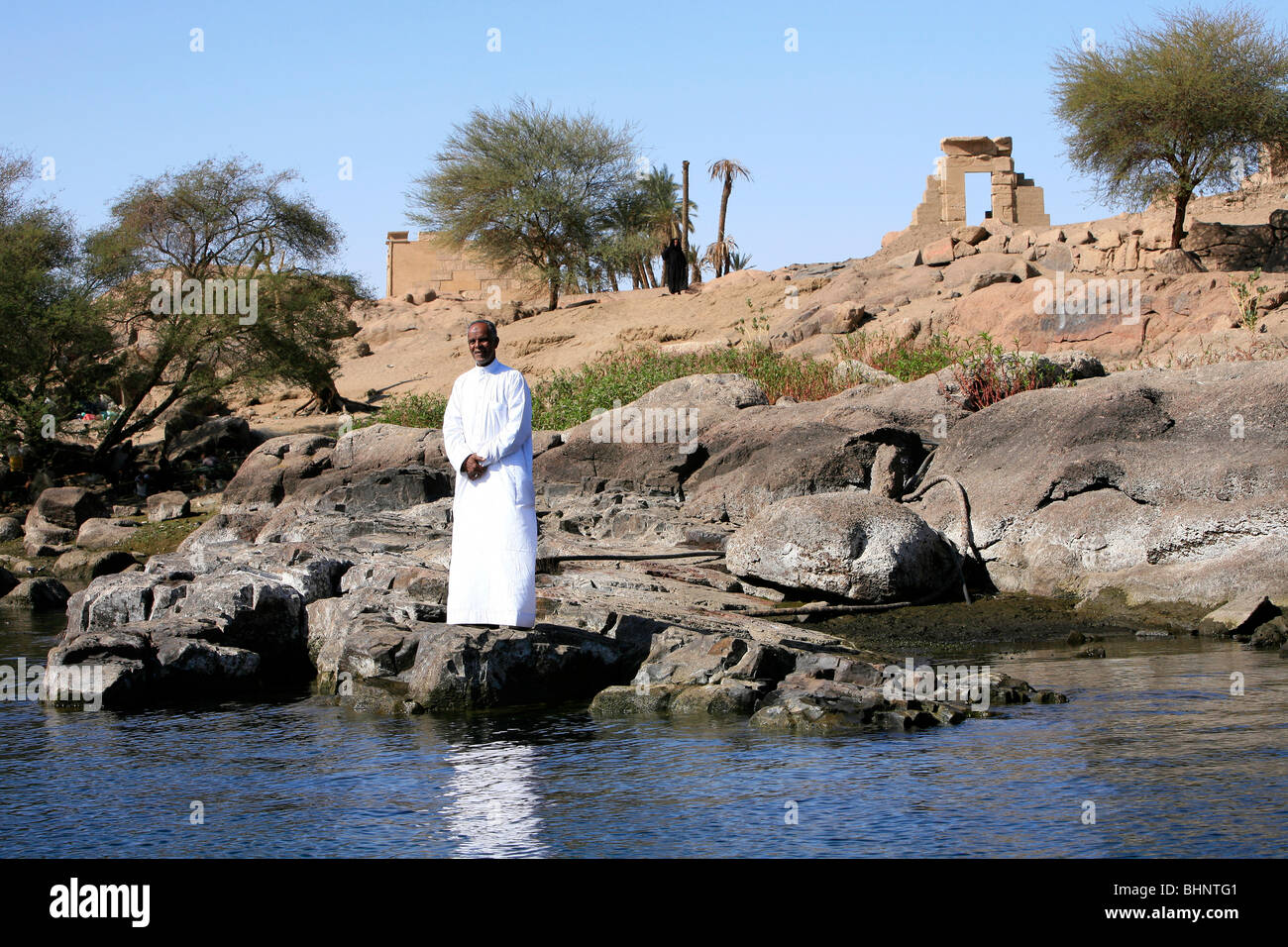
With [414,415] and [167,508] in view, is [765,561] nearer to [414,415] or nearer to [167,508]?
[167,508]

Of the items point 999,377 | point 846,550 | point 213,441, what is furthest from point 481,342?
point 213,441

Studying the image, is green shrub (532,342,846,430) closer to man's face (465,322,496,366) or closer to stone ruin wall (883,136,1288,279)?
stone ruin wall (883,136,1288,279)

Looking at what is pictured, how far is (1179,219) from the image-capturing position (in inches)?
917

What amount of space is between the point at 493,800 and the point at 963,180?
2940 cm

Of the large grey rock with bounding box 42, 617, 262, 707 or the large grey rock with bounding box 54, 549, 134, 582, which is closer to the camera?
the large grey rock with bounding box 42, 617, 262, 707

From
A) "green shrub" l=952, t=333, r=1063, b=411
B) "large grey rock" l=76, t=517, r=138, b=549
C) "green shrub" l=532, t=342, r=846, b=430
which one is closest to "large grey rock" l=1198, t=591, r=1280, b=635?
"green shrub" l=952, t=333, r=1063, b=411

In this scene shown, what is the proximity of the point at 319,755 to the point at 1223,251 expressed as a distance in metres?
22.1

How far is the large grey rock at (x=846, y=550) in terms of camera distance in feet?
34.2

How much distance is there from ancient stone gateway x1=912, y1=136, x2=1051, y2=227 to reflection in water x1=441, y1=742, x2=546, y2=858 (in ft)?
91.1

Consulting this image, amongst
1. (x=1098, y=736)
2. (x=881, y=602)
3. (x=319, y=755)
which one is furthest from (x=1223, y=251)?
(x=319, y=755)

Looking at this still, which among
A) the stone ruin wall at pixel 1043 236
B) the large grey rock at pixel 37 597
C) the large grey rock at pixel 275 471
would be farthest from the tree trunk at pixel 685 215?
the large grey rock at pixel 37 597

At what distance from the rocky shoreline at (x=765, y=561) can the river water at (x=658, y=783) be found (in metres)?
0.47

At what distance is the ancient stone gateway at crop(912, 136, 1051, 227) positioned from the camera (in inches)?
1261
